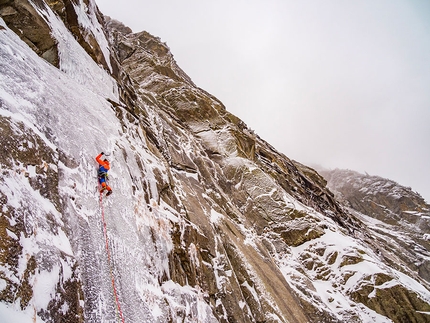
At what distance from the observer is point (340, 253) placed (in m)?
26.2

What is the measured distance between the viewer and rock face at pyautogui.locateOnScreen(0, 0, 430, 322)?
7.16 meters

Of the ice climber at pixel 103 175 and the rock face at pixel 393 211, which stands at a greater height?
the rock face at pixel 393 211

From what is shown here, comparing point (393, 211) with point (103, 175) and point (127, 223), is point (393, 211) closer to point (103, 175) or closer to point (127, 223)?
point (127, 223)

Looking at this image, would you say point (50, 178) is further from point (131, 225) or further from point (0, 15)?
point (0, 15)

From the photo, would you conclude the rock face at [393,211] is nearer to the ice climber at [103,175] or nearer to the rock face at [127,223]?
the rock face at [127,223]

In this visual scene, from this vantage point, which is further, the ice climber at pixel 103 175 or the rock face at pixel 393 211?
the rock face at pixel 393 211

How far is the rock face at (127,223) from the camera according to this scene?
7.16 m

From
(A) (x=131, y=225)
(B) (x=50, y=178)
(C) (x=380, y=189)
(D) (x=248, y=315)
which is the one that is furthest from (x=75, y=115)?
(C) (x=380, y=189)

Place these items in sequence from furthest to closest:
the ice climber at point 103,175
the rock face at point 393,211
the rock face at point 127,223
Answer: the rock face at point 393,211 < the ice climber at point 103,175 < the rock face at point 127,223

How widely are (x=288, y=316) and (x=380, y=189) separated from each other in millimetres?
136085

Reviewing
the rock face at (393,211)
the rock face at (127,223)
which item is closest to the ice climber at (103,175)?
the rock face at (127,223)

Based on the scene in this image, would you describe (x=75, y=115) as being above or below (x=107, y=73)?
below

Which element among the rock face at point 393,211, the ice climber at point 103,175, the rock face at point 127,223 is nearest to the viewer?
the rock face at point 127,223

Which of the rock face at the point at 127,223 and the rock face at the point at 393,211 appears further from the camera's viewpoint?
the rock face at the point at 393,211
